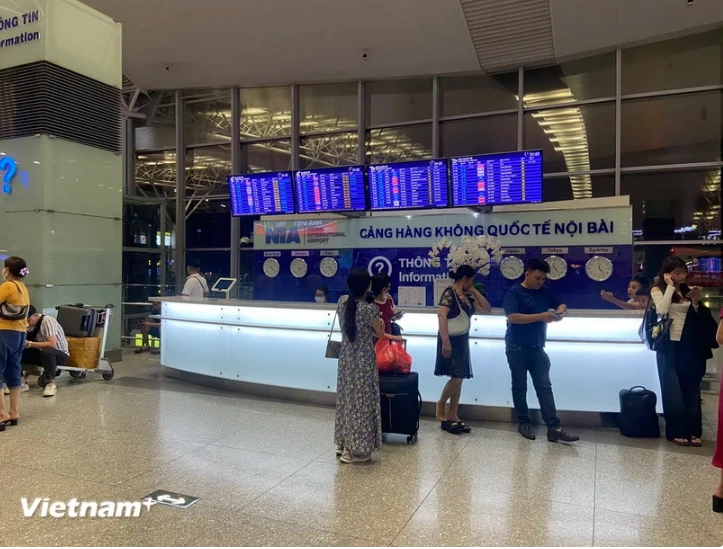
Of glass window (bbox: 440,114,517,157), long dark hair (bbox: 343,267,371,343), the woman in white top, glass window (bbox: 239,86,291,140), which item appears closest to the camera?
long dark hair (bbox: 343,267,371,343)

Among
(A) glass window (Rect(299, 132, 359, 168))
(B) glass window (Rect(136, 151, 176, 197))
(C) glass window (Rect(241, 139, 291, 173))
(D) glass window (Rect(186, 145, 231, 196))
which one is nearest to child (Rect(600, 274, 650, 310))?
(A) glass window (Rect(299, 132, 359, 168))

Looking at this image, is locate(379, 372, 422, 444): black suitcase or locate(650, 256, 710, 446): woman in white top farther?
locate(650, 256, 710, 446): woman in white top

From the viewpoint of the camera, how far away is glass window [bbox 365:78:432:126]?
10914 millimetres

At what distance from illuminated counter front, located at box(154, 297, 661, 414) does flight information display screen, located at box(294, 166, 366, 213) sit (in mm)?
2003

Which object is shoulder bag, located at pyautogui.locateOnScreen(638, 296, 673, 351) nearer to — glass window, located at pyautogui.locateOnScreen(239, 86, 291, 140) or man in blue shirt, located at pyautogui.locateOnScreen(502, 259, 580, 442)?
man in blue shirt, located at pyautogui.locateOnScreen(502, 259, 580, 442)

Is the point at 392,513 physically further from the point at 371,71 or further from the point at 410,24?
the point at 371,71

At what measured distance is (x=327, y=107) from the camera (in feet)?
37.9

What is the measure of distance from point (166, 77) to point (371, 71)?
434cm

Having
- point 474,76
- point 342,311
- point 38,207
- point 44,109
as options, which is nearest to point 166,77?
point 44,109

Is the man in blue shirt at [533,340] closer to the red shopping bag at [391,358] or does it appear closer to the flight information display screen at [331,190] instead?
the red shopping bag at [391,358]

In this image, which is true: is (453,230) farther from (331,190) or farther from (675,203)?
(675,203)

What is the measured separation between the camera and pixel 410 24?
8586mm

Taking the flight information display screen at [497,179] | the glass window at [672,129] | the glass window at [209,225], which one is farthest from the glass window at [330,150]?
the glass window at [672,129]

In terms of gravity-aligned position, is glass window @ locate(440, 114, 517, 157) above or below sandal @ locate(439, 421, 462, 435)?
above
